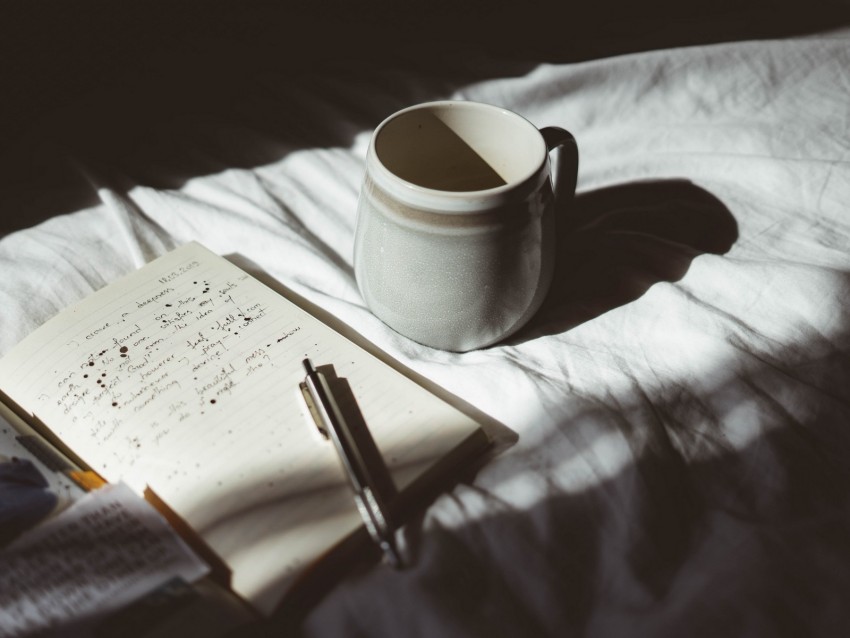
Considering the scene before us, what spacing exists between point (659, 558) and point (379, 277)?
276mm

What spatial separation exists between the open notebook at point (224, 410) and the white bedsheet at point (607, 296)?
0.14ft

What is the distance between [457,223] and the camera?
0.43 metres

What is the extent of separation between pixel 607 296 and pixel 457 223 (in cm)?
21

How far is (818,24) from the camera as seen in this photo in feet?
2.46

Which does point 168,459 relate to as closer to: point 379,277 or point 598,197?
point 379,277

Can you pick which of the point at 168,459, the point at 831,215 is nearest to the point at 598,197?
the point at 831,215

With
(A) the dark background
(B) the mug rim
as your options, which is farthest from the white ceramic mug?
(A) the dark background

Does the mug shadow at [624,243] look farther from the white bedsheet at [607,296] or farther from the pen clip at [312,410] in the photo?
the pen clip at [312,410]

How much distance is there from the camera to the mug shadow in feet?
1.88

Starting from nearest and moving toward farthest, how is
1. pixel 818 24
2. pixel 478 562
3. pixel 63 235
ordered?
pixel 478 562 < pixel 63 235 < pixel 818 24

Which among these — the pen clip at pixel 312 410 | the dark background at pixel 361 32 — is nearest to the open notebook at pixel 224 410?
the pen clip at pixel 312 410

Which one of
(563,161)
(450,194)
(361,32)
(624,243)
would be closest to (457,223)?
(450,194)

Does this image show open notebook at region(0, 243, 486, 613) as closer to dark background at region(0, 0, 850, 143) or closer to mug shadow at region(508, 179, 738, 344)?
mug shadow at region(508, 179, 738, 344)

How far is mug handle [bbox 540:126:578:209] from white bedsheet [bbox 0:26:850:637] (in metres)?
0.04
